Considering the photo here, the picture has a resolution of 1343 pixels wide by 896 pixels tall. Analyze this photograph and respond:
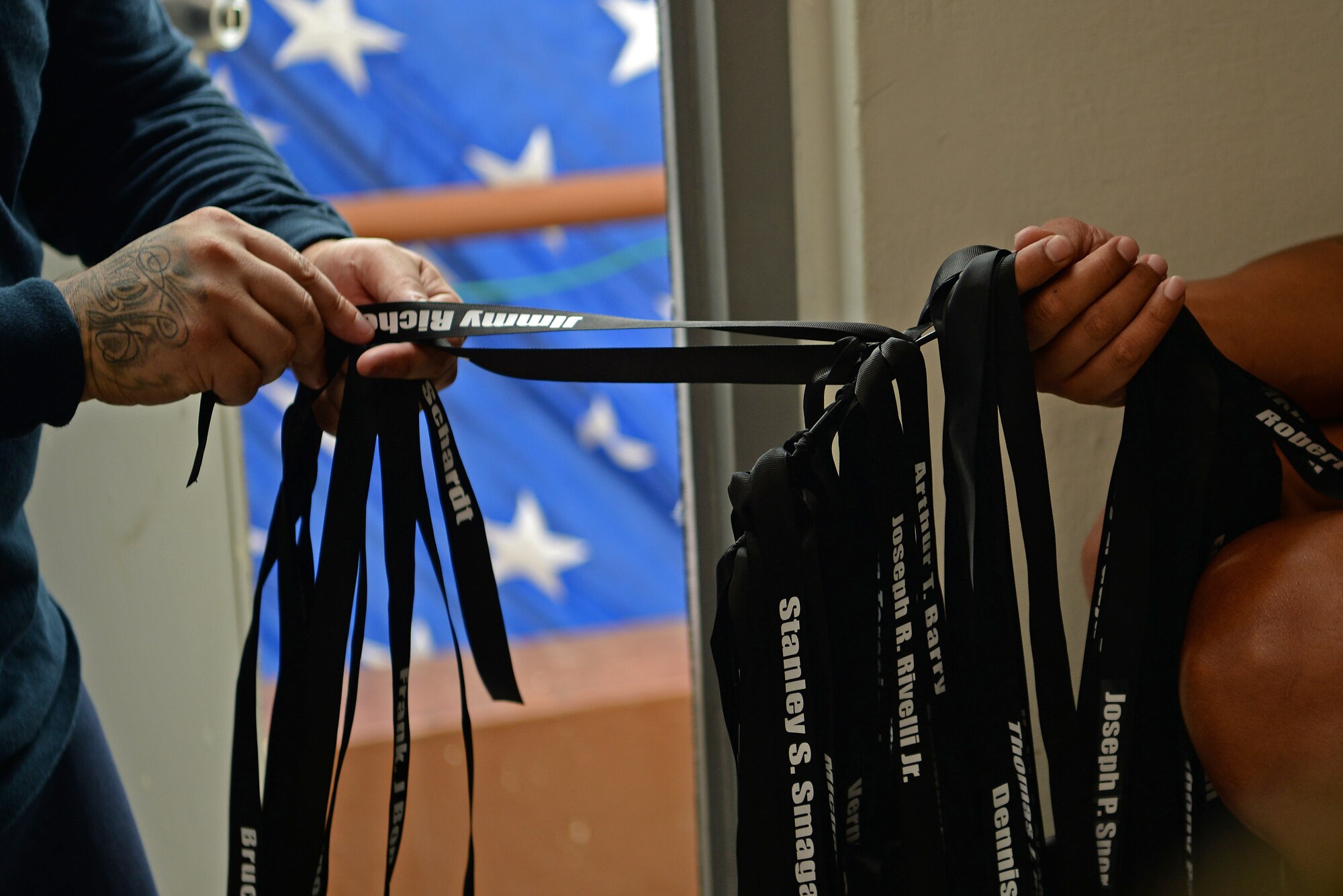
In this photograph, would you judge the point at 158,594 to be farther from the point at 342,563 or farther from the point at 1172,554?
the point at 1172,554

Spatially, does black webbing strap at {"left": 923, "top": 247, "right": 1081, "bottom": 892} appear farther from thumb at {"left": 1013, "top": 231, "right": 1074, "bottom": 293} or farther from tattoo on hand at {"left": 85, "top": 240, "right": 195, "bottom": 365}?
tattoo on hand at {"left": 85, "top": 240, "right": 195, "bottom": 365}

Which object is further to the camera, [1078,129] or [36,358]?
[1078,129]

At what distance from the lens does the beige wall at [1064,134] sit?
0.81m

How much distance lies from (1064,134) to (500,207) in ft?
4.36

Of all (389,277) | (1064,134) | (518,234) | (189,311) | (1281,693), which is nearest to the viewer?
(1281,693)

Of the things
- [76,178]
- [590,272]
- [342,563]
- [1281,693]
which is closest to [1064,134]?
[1281,693]

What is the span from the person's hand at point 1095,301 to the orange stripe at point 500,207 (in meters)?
1.51

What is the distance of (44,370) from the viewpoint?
54 centimetres

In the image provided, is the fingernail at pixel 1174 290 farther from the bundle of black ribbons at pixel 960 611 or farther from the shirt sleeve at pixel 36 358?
the shirt sleeve at pixel 36 358

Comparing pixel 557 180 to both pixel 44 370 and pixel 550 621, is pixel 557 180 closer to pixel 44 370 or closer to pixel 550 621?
pixel 550 621

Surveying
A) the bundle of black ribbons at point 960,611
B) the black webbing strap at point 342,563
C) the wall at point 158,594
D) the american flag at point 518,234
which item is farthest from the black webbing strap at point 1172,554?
the american flag at point 518,234

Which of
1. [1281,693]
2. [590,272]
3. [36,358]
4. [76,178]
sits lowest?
[1281,693]

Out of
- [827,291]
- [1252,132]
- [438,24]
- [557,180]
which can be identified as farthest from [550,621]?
[1252,132]

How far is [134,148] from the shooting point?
2.48ft
